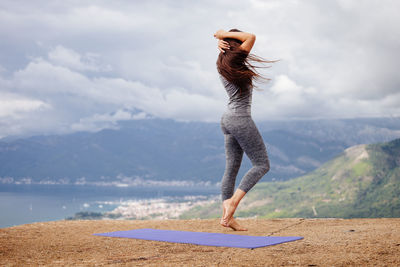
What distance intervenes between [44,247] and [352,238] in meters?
3.92

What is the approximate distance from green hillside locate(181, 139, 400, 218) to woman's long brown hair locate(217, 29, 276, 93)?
101m

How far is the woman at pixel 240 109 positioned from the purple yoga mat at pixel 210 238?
398mm

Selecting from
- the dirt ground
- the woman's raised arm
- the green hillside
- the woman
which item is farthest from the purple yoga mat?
the green hillside

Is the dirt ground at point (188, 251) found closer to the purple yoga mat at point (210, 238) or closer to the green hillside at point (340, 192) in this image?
the purple yoga mat at point (210, 238)

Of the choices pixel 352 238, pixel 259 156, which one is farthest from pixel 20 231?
A: pixel 352 238

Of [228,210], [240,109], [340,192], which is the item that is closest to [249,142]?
[240,109]

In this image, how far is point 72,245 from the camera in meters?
5.66

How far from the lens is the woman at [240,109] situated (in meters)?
5.84

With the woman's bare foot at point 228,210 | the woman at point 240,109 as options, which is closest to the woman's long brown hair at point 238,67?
the woman at point 240,109

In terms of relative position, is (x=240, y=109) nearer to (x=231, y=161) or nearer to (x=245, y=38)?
(x=231, y=161)

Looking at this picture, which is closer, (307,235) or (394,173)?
(307,235)

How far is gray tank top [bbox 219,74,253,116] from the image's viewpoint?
593 centimetres

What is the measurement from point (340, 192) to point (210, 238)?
148179 millimetres

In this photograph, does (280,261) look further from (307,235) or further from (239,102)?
(239,102)
